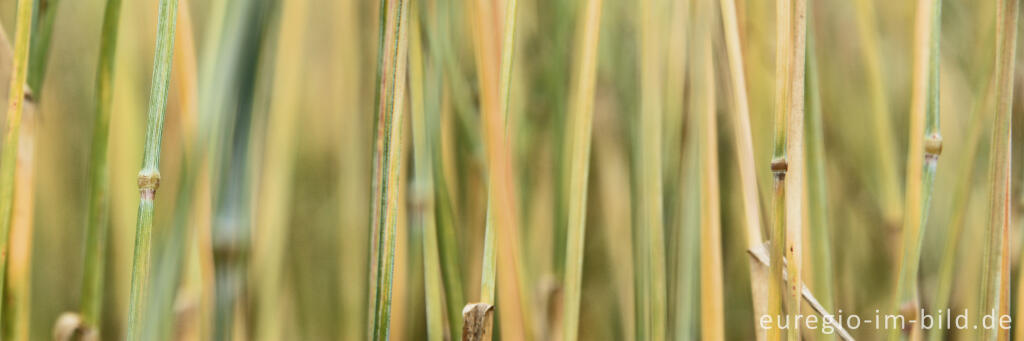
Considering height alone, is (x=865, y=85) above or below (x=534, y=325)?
above

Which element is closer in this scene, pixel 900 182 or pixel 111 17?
pixel 111 17

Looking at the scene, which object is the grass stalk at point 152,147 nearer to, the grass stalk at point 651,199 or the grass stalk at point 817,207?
the grass stalk at point 651,199

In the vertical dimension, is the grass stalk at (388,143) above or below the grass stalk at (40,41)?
below

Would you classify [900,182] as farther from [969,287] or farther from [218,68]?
[218,68]

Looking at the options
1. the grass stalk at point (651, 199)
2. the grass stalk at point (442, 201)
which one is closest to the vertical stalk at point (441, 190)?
the grass stalk at point (442, 201)

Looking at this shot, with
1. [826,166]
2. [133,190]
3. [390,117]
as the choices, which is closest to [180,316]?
[133,190]

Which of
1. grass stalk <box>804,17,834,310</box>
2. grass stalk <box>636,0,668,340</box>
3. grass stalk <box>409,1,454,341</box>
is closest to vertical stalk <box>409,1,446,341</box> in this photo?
grass stalk <box>409,1,454,341</box>
